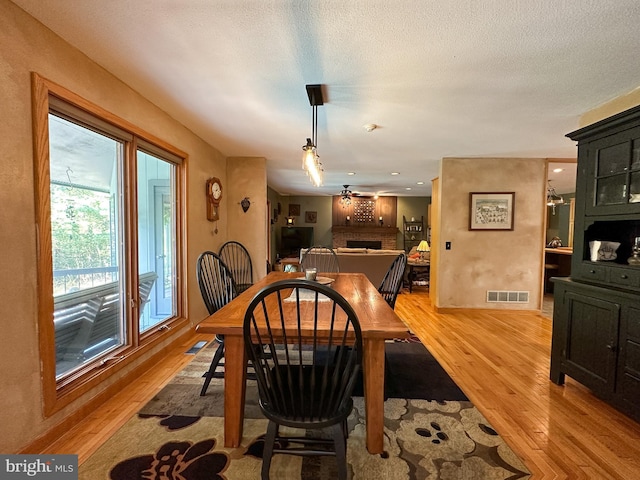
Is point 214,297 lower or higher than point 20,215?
lower

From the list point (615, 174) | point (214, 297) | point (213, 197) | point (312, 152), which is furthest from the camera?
point (213, 197)

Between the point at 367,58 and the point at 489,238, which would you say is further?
the point at 489,238

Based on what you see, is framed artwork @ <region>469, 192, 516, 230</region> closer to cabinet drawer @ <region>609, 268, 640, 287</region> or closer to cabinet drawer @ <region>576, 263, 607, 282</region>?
cabinet drawer @ <region>576, 263, 607, 282</region>

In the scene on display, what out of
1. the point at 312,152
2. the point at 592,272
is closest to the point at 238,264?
the point at 312,152

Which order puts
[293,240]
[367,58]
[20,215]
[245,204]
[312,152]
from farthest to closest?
[293,240] → [245,204] → [312,152] → [367,58] → [20,215]

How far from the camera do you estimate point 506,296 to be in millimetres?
4375

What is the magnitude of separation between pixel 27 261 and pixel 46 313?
0.99ft

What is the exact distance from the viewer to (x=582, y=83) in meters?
2.11

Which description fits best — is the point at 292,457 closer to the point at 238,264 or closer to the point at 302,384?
the point at 302,384

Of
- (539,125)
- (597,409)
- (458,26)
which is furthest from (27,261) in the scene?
(539,125)

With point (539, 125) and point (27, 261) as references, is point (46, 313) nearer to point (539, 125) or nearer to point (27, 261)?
point (27, 261)

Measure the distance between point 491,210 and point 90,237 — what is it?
469cm

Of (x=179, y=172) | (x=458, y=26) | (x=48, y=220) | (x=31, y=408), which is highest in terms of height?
(x=458, y=26)

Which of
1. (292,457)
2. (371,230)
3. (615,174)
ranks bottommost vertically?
(292,457)
